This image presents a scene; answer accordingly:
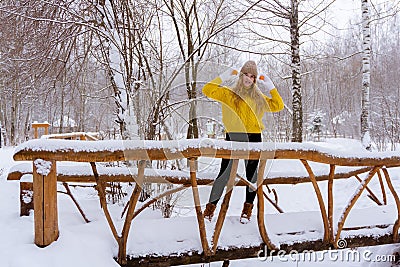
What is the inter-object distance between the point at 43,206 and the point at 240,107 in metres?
1.70

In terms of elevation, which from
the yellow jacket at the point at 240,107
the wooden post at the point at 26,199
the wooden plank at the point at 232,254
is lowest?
the wooden plank at the point at 232,254

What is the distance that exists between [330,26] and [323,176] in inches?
167

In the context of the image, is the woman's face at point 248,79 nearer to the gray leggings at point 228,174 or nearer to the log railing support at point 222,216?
the gray leggings at point 228,174

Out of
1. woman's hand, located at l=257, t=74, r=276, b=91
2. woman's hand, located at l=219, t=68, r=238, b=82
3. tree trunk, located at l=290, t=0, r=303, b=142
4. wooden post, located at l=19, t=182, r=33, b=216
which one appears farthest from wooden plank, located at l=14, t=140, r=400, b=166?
tree trunk, located at l=290, t=0, r=303, b=142

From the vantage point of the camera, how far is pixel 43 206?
6.72 feet

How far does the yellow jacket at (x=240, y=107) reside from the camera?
9.99ft

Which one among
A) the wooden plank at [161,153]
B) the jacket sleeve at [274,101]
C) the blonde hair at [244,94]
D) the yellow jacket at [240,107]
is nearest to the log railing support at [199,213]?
the wooden plank at [161,153]

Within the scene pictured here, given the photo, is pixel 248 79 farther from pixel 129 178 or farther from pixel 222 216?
pixel 129 178

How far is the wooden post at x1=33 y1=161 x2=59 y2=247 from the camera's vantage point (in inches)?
80.1

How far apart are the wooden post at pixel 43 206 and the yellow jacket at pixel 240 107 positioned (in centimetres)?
147

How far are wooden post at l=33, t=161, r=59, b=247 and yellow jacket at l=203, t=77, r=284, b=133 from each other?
4.82 feet

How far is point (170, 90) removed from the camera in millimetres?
4645

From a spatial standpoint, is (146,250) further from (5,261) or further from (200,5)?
(200,5)

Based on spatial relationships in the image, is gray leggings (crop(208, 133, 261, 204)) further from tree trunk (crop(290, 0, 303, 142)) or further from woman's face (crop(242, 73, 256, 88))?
tree trunk (crop(290, 0, 303, 142))
